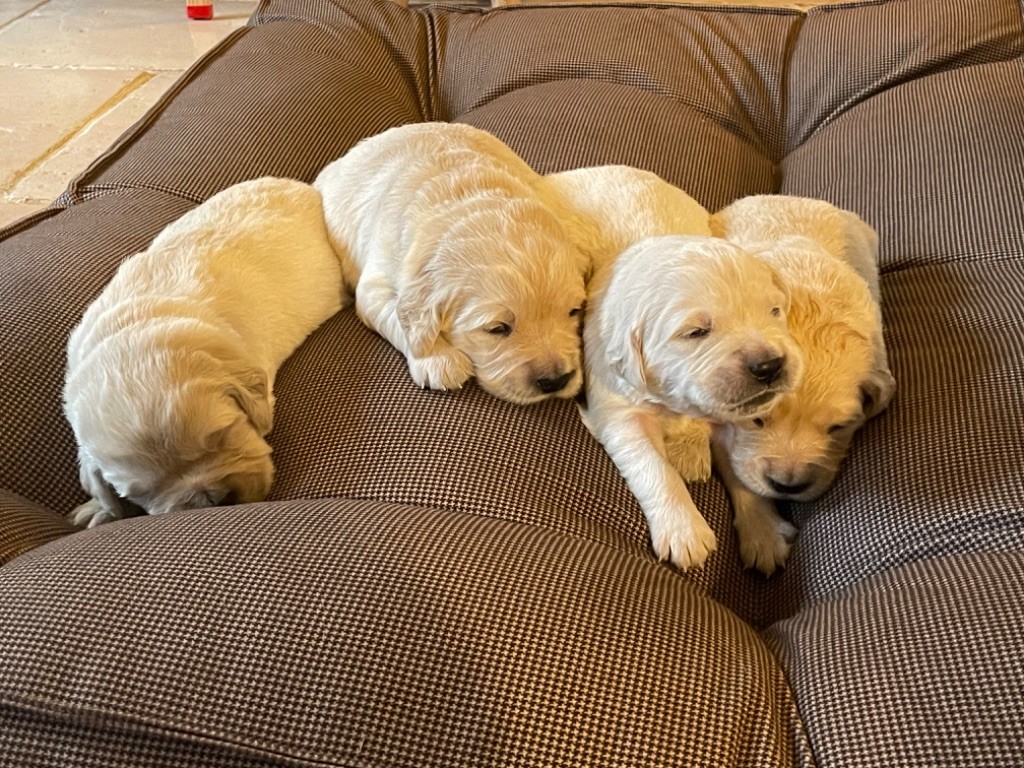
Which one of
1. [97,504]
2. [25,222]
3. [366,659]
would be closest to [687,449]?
[366,659]

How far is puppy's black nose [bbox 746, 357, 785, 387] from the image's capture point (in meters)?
1.92

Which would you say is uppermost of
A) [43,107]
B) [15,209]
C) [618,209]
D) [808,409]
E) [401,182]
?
[401,182]

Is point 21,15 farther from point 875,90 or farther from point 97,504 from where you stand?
point 875,90

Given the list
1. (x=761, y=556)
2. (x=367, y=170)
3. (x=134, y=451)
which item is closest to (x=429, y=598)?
(x=134, y=451)

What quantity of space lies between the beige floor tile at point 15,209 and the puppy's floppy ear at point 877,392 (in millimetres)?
4357

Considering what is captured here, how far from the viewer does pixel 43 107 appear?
571 cm

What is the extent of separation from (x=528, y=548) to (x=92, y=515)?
1236mm

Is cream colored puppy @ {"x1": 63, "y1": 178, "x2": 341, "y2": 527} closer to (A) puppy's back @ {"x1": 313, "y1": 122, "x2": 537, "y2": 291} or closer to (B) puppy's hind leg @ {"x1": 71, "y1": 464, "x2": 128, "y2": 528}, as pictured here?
(B) puppy's hind leg @ {"x1": 71, "y1": 464, "x2": 128, "y2": 528}

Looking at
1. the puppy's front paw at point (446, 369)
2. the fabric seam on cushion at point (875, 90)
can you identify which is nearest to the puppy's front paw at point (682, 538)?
the puppy's front paw at point (446, 369)

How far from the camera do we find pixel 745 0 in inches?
279

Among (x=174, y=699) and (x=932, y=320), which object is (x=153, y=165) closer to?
(x=174, y=699)

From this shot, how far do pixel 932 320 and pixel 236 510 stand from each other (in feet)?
6.51

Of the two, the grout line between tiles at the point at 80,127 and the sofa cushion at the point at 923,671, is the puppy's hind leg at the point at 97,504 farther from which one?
the grout line between tiles at the point at 80,127

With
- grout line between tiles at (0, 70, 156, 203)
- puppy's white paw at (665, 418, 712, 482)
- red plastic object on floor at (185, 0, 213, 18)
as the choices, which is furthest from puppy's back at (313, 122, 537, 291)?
red plastic object on floor at (185, 0, 213, 18)
